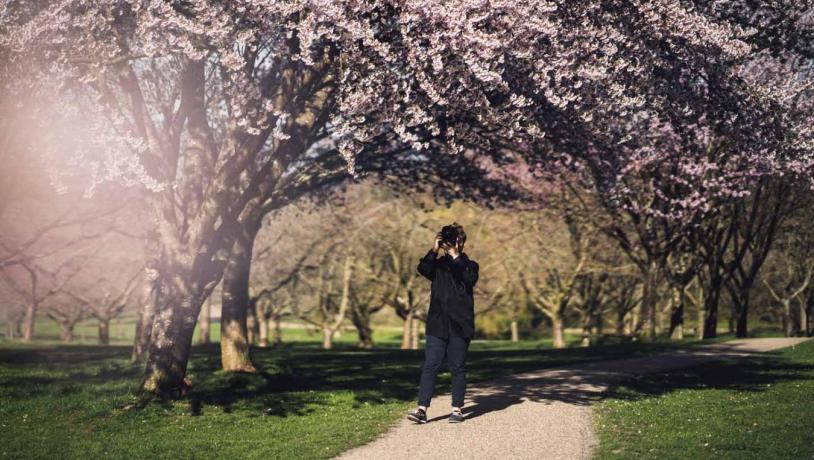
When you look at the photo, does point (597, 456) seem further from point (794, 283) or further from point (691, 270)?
point (794, 283)

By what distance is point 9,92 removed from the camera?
51.0 ft

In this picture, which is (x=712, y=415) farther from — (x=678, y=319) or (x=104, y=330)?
(x=104, y=330)

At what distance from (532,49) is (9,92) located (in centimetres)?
923

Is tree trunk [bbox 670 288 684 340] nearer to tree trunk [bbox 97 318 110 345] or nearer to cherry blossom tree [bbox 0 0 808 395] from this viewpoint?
cherry blossom tree [bbox 0 0 808 395]

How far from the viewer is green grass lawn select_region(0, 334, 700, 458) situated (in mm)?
11383

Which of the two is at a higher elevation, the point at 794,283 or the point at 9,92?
the point at 9,92

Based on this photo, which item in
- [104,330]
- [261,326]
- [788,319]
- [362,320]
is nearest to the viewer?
[788,319]

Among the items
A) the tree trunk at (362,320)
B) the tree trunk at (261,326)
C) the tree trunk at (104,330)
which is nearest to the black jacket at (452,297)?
the tree trunk at (362,320)

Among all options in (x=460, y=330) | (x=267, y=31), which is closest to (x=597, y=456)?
(x=460, y=330)

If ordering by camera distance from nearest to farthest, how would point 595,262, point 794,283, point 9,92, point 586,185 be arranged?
point 9,92 < point 586,185 < point 595,262 < point 794,283

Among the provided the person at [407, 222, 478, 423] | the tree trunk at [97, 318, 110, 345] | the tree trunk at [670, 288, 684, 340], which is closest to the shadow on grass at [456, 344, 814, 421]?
the person at [407, 222, 478, 423]

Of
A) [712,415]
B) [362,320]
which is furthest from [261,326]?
[712,415]

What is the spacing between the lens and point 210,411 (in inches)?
565

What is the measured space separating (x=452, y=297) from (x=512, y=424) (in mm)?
Answer: 1947
